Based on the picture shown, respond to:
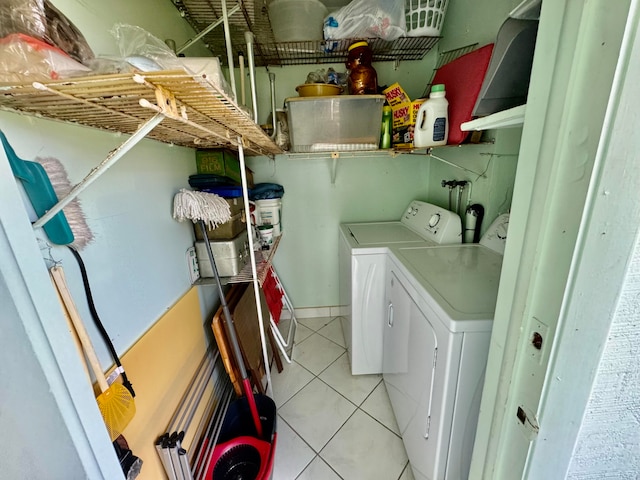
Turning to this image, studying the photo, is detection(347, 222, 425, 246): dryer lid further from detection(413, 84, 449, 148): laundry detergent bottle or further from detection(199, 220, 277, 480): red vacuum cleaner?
detection(199, 220, 277, 480): red vacuum cleaner

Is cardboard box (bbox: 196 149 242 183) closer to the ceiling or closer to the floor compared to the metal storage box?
closer to the ceiling

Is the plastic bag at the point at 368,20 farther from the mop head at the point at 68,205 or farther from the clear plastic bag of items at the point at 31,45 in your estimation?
the mop head at the point at 68,205

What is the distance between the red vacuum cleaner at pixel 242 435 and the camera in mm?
1278

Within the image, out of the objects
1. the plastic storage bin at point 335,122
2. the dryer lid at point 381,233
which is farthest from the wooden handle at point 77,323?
the plastic storage bin at point 335,122

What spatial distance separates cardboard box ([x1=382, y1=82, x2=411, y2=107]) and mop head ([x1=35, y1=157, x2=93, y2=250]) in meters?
1.92

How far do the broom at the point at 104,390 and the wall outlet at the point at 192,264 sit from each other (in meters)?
0.71

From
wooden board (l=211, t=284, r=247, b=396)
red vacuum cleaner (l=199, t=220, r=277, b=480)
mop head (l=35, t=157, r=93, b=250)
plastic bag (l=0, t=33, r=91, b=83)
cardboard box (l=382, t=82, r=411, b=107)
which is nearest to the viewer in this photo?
plastic bag (l=0, t=33, r=91, b=83)

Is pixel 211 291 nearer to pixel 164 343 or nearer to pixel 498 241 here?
pixel 164 343

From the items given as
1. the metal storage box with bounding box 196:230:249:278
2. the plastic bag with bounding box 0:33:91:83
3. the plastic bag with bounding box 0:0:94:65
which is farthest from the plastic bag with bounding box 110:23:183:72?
the metal storage box with bounding box 196:230:249:278

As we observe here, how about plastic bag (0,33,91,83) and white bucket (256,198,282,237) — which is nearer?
plastic bag (0,33,91,83)

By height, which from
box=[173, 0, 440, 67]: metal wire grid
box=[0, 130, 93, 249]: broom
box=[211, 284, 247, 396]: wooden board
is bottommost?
box=[211, 284, 247, 396]: wooden board

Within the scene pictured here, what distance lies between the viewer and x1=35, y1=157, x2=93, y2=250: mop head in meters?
0.69

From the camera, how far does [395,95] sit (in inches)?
72.6

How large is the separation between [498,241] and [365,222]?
120 centimetres
